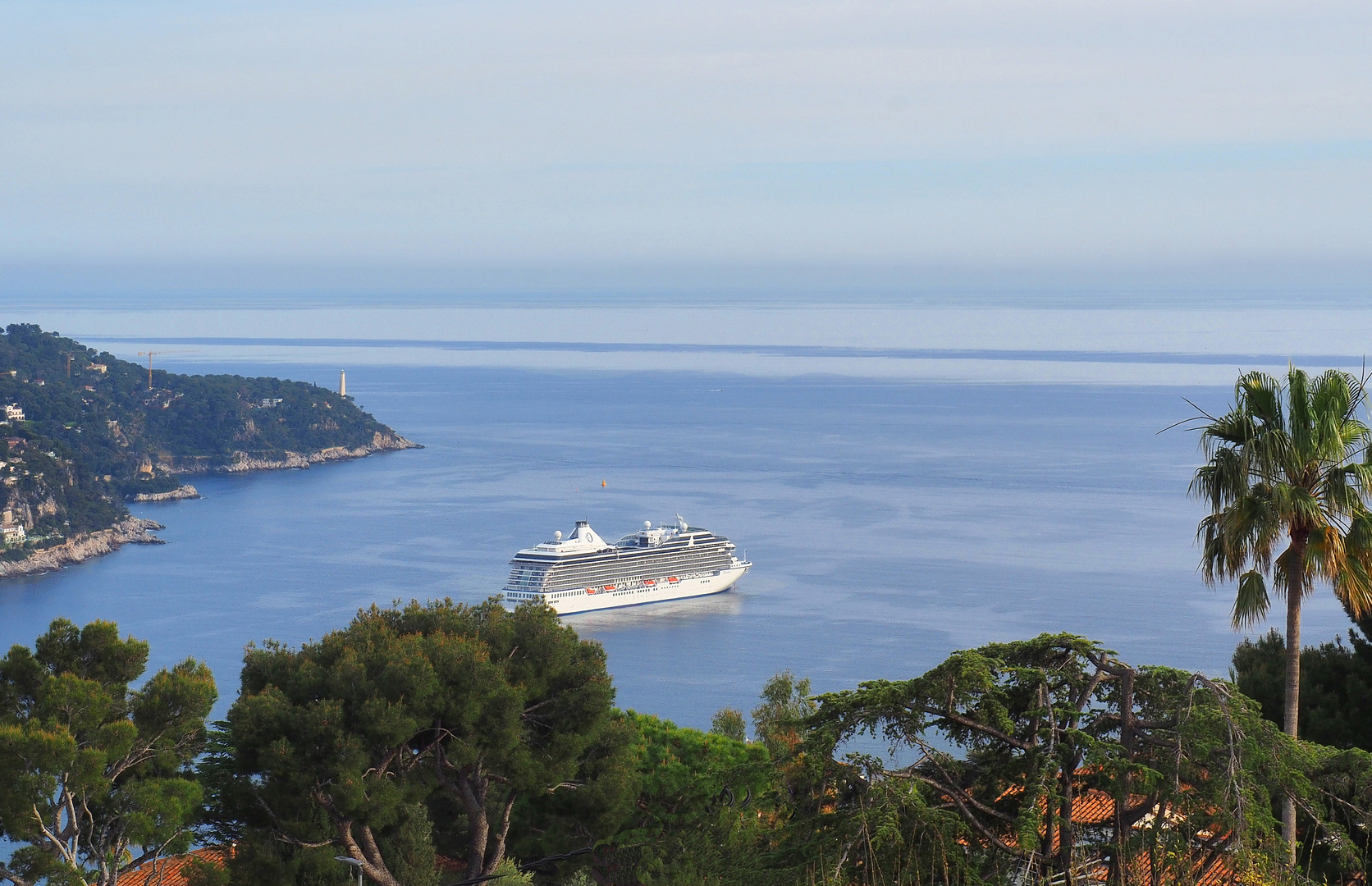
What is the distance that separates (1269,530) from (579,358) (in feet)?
459

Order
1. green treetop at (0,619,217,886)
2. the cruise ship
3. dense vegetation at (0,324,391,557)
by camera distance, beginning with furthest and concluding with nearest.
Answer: dense vegetation at (0,324,391,557), the cruise ship, green treetop at (0,619,217,886)

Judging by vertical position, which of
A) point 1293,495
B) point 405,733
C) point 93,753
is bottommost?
point 405,733

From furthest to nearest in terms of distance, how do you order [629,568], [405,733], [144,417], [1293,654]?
[144,417] → [629,568] → [405,733] → [1293,654]

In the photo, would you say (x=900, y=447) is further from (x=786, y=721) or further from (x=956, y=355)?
(x=956, y=355)

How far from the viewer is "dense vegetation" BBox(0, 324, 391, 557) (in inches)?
2628

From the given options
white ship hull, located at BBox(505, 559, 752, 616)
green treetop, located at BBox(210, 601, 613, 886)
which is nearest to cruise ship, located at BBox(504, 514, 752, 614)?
white ship hull, located at BBox(505, 559, 752, 616)

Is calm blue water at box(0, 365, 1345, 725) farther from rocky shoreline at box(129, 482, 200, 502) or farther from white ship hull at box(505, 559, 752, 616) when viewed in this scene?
rocky shoreline at box(129, 482, 200, 502)

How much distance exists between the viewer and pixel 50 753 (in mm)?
7371

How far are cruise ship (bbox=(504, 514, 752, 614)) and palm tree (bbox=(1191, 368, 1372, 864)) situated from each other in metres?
34.1

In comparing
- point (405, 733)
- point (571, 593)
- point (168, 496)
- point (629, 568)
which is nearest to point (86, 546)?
point (168, 496)

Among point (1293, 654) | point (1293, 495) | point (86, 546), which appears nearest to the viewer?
point (1293, 495)

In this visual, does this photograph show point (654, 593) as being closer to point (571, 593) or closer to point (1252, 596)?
point (571, 593)

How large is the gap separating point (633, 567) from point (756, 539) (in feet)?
→ 16.5

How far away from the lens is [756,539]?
4441 centimetres
